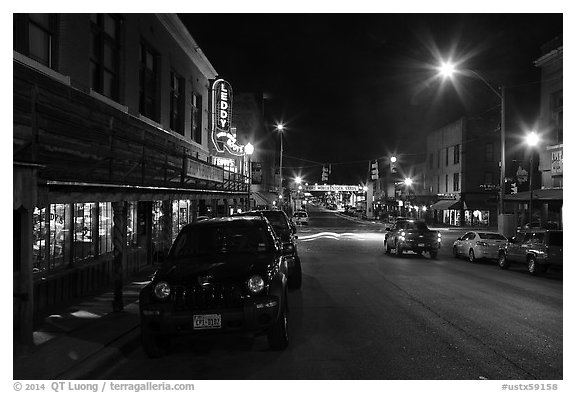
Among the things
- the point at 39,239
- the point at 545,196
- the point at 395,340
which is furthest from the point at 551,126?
the point at 39,239

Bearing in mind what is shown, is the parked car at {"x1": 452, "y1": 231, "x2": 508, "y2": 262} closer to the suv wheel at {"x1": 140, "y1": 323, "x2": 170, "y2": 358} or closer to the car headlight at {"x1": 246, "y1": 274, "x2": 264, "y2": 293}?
the car headlight at {"x1": 246, "y1": 274, "x2": 264, "y2": 293}

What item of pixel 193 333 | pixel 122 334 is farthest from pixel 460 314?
pixel 122 334

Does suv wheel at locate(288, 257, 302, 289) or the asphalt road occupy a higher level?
suv wheel at locate(288, 257, 302, 289)

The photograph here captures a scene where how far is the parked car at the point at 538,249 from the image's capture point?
17.2 metres

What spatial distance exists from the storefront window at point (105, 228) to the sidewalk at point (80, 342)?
9.42 feet

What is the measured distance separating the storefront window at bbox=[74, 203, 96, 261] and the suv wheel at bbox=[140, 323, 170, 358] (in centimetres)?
571

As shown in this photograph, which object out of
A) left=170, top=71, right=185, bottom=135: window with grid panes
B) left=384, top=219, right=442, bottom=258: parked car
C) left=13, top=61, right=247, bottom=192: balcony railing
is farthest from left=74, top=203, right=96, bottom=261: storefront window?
left=384, top=219, right=442, bottom=258: parked car

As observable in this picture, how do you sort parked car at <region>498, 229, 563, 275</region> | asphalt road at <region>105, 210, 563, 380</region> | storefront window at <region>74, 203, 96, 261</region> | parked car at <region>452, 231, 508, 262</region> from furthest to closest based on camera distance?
parked car at <region>452, 231, 508, 262</region> < parked car at <region>498, 229, 563, 275</region> < storefront window at <region>74, 203, 96, 261</region> < asphalt road at <region>105, 210, 563, 380</region>

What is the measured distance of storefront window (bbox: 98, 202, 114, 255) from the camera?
1383 cm

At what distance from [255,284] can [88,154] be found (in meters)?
5.36

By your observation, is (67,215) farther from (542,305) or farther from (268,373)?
(542,305)

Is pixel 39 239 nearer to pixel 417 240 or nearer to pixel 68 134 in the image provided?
pixel 68 134

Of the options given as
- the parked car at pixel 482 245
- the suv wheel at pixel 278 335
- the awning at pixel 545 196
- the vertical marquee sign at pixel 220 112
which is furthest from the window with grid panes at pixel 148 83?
the awning at pixel 545 196

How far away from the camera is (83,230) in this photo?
41.7ft
